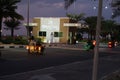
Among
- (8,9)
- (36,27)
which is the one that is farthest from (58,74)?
(36,27)

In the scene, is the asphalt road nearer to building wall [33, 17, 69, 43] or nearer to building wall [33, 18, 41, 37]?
building wall [33, 17, 69, 43]

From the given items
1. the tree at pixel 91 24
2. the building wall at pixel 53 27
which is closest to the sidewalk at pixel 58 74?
the building wall at pixel 53 27

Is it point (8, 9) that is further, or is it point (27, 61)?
point (8, 9)

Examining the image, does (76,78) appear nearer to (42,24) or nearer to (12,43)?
(12,43)

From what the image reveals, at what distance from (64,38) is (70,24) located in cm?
452

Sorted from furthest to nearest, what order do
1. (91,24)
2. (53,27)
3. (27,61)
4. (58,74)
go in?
1. (91,24)
2. (53,27)
3. (27,61)
4. (58,74)

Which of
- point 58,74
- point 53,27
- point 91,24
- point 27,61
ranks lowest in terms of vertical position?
point 58,74

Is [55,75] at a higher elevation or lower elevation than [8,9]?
lower

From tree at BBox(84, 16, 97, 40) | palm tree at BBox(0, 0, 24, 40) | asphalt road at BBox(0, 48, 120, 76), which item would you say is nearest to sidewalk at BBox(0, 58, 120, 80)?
asphalt road at BBox(0, 48, 120, 76)

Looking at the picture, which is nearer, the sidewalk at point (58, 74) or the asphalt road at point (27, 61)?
the sidewalk at point (58, 74)

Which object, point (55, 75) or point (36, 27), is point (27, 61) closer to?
point (55, 75)

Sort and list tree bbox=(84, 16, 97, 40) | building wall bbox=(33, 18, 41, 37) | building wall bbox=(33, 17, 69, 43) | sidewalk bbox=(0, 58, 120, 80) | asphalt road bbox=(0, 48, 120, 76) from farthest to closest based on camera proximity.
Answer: tree bbox=(84, 16, 97, 40) < building wall bbox=(33, 18, 41, 37) < building wall bbox=(33, 17, 69, 43) < asphalt road bbox=(0, 48, 120, 76) < sidewalk bbox=(0, 58, 120, 80)

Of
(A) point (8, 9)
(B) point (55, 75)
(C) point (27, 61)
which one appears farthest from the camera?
(A) point (8, 9)

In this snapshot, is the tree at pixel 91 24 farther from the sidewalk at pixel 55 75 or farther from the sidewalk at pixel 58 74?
the sidewalk at pixel 55 75
